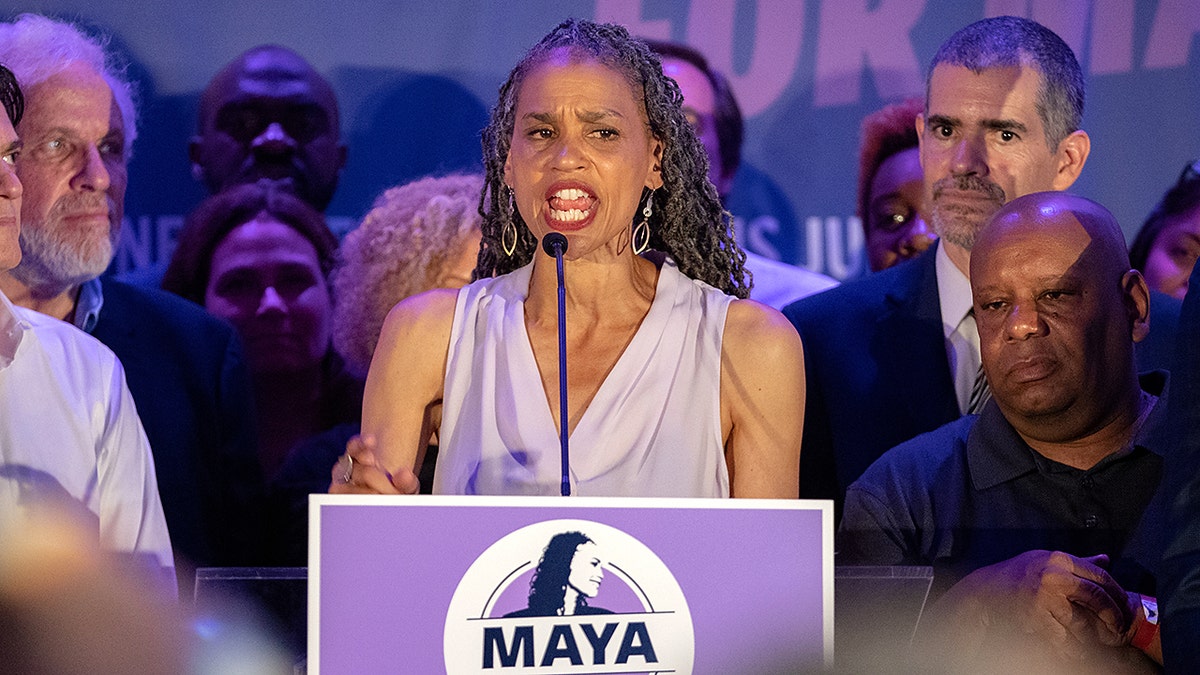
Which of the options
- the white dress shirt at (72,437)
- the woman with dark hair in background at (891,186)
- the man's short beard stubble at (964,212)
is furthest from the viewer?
the woman with dark hair in background at (891,186)

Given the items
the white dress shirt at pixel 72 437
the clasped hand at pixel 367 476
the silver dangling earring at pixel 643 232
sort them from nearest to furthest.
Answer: the clasped hand at pixel 367 476, the silver dangling earring at pixel 643 232, the white dress shirt at pixel 72 437

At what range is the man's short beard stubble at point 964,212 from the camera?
12.2 ft

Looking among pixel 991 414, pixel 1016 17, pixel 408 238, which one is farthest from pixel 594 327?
pixel 1016 17

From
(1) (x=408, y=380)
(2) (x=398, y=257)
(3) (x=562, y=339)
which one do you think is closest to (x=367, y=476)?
(3) (x=562, y=339)

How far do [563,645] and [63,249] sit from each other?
99.7 inches

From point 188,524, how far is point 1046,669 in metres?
2.44

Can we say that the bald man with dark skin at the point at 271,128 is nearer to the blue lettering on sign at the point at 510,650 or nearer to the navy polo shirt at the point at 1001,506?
the navy polo shirt at the point at 1001,506

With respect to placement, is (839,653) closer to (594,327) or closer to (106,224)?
(594,327)

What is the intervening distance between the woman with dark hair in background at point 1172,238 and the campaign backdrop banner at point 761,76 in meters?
0.04

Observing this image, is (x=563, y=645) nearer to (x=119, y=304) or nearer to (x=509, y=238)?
(x=509, y=238)

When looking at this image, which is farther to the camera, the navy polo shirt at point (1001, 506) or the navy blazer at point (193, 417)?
the navy blazer at point (193, 417)

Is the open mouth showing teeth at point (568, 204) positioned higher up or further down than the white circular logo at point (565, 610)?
higher up

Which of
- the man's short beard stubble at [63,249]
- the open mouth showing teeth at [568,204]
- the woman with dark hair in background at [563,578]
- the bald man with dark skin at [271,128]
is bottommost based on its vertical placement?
the woman with dark hair in background at [563,578]

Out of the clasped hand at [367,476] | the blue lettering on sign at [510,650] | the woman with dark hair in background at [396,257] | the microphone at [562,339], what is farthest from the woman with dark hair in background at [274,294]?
the blue lettering on sign at [510,650]
